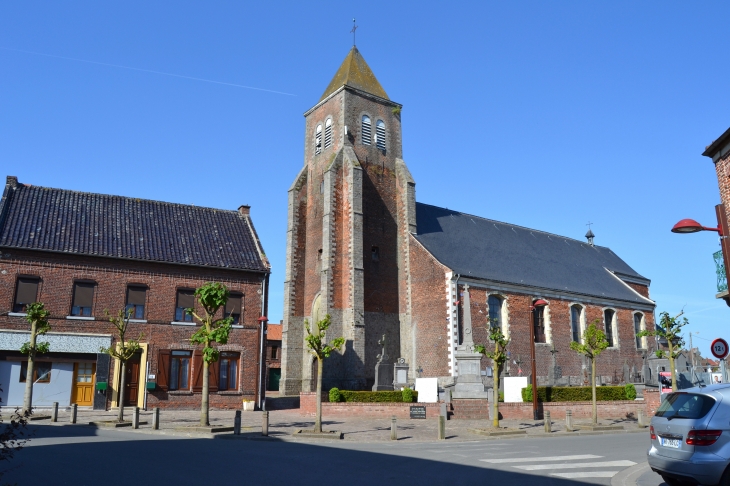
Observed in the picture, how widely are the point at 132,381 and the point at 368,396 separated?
1055cm

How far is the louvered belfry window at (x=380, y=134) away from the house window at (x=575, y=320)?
1612cm

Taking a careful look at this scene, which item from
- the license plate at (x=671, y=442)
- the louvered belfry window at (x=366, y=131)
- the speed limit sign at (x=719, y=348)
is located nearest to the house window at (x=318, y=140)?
the louvered belfry window at (x=366, y=131)

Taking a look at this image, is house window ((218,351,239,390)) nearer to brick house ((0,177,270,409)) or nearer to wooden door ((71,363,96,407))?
brick house ((0,177,270,409))

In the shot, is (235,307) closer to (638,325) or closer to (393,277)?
(393,277)

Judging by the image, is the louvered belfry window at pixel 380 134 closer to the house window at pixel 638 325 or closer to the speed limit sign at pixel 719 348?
the house window at pixel 638 325

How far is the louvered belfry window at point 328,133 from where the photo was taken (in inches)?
1420

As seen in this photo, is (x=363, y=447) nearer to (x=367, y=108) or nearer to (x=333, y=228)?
(x=333, y=228)

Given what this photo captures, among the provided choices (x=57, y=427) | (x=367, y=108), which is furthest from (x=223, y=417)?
(x=367, y=108)

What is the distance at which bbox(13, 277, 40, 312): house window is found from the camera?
24188 millimetres

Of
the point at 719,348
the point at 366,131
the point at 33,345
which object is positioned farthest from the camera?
the point at 366,131

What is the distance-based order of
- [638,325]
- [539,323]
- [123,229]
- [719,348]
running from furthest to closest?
[638,325], [539,323], [123,229], [719,348]

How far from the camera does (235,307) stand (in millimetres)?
28047

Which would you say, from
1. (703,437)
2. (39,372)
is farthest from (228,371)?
(703,437)

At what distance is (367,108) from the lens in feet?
120
